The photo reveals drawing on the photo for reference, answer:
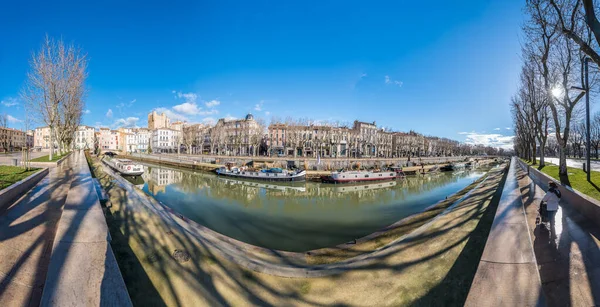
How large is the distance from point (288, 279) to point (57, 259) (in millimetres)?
3921

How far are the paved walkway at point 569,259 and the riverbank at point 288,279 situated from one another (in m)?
1.17

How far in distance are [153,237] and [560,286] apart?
28.3 feet

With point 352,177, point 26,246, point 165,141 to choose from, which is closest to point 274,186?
point 352,177

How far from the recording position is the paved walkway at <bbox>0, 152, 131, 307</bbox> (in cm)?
307

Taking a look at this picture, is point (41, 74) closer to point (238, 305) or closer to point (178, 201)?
point (178, 201)

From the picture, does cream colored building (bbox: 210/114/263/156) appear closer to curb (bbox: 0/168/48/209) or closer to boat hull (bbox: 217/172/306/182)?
boat hull (bbox: 217/172/306/182)

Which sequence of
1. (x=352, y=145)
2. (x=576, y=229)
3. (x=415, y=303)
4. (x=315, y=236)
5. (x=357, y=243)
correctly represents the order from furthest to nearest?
(x=352, y=145) → (x=315, y=236) → (x=357, y=243) → (x=576, y=229) → (x=415, y=303)

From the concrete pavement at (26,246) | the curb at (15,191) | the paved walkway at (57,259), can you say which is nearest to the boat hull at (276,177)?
the curb at (15,191)

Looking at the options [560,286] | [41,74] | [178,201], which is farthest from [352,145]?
[560,286]

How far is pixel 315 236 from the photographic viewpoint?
32.0ft

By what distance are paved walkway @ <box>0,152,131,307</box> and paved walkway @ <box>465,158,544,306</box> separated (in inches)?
193

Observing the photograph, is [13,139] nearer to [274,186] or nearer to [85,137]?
[85,137]

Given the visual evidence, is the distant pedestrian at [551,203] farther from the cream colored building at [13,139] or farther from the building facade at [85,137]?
the building facade at [85,137]

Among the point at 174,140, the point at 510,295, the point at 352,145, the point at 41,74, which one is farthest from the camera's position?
the point at 174,140
